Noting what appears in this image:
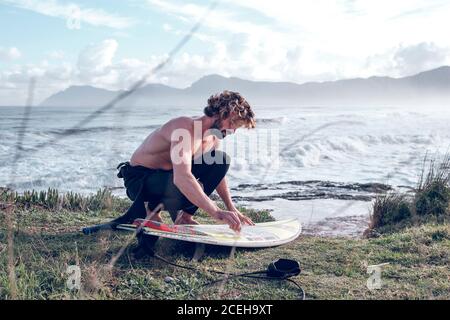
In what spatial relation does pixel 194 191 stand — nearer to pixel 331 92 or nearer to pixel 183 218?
pixel 183 218

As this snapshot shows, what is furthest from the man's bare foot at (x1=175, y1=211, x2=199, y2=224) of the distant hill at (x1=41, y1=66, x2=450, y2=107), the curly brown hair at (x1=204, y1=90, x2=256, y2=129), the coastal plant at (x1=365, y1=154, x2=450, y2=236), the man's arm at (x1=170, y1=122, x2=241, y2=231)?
the distant hill at (x1=41, y1=66, x2=450, y2=107)

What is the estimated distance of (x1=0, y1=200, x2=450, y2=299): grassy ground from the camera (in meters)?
2.79

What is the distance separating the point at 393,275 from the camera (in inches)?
125

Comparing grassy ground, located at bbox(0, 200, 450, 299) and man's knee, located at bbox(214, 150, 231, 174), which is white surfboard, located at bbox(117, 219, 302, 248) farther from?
man's knee, located at bbox(214, 150, 231, 174)

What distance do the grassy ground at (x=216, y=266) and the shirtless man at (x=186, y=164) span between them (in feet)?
1.04

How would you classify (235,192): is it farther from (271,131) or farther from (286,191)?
(271,131)

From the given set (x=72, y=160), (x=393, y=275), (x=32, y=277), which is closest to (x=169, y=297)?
(x=32, y=277)

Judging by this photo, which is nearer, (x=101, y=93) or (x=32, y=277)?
(x=32, y=277)

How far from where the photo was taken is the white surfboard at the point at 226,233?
11.2ft

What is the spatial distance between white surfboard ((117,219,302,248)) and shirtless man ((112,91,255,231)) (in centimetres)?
15

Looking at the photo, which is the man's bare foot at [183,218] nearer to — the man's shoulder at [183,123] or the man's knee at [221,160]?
the man's knee at [221,160]

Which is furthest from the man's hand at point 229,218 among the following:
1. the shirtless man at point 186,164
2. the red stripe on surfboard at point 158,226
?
the red stripe on surfboard at point 158,226
